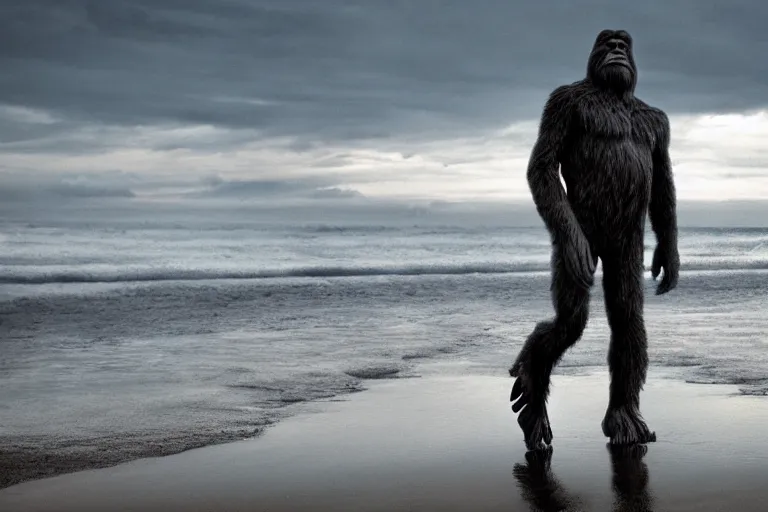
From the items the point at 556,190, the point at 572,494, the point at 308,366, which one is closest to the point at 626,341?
the point at 556,190

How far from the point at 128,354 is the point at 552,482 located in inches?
216

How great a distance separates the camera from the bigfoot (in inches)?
179

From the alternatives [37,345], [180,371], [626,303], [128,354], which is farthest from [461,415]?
[37,345]

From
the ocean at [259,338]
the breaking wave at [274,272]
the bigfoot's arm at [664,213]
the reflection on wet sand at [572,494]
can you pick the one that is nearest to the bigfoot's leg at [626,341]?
the reflection on wet sand at [572,494]

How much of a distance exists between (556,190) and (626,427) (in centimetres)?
124

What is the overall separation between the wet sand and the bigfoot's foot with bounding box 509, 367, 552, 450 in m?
0.09

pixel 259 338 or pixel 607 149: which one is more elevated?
pixel 607 149

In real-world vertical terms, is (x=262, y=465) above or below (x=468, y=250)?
below

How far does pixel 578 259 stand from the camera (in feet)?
14.5

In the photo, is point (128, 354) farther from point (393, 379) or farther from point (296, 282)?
point (296, 282)

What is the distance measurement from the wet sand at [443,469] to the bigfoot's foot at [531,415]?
88mm

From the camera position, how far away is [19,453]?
4.75 m

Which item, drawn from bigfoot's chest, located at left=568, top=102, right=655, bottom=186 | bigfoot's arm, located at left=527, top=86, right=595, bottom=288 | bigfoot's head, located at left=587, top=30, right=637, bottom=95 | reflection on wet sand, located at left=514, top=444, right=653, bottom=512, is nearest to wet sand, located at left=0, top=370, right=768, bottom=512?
reflection on wet sand, located at left=514, top=444, right=653, bottom=512

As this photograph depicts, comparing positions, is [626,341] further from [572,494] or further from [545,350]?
[572,494]
